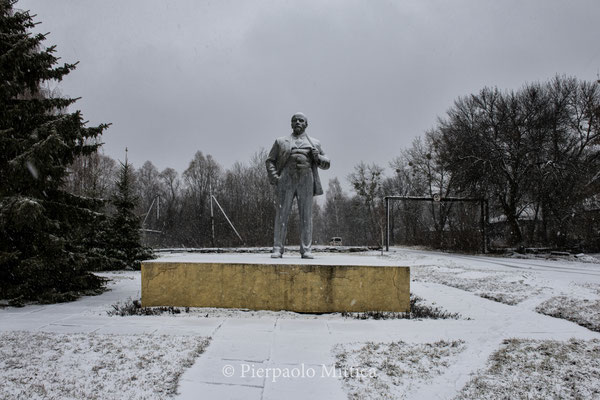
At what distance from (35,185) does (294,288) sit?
446 centimetres

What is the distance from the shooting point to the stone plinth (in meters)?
5.77

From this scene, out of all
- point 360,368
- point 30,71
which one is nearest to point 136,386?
point 360,368

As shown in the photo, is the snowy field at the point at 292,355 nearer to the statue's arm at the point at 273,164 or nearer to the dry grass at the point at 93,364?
the dry grass at the point at 93,364

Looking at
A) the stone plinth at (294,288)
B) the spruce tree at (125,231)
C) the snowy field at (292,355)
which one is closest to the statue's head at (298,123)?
the stone plinth at (294,288)

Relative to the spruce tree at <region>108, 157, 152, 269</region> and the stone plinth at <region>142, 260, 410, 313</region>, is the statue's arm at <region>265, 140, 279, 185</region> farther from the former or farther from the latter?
the spruce tree at <region>108, 157, 152, 269</region>

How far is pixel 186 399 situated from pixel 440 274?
32.7ft

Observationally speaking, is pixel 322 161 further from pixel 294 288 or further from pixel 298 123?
pixel 294 288

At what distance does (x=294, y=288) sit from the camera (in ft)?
19.0

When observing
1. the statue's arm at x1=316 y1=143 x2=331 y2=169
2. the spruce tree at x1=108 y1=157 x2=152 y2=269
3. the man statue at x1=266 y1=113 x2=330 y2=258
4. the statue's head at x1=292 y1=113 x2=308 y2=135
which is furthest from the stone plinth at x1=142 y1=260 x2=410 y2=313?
the spruce tree at x1=108 y1=157 x2=152 y2=269

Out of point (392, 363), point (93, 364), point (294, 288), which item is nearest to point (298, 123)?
point (294, 288)

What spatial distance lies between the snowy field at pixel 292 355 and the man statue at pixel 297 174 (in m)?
1.94

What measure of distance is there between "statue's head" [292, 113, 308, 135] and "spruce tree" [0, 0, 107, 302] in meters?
3.39

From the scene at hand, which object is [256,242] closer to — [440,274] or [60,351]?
[440,274]

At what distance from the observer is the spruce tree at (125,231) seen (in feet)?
42.0
